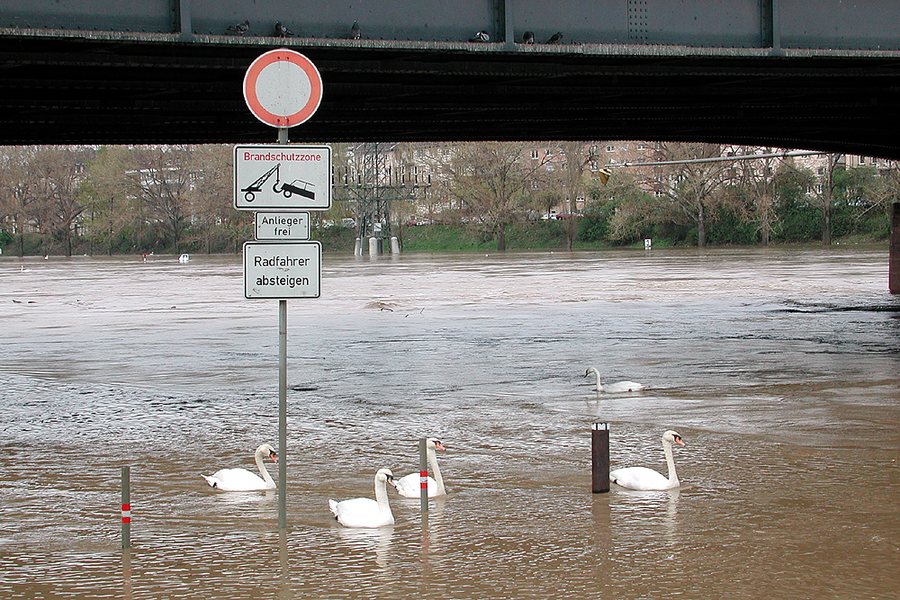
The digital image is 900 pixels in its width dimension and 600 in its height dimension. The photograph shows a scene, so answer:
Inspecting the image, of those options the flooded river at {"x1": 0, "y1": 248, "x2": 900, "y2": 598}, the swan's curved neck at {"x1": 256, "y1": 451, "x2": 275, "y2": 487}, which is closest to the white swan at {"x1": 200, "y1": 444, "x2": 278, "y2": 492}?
the swan's curved neck at {"x1": 256, "y1": 451, "x2": 275, "y2": 487}

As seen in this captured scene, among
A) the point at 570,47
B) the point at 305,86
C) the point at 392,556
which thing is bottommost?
the point at 392,556

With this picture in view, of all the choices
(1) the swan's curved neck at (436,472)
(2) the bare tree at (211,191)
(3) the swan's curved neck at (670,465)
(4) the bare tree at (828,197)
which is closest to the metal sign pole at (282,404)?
(1) the swan's curved neck at (436,472)

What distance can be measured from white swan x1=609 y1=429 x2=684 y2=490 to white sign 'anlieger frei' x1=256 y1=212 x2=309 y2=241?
374cm

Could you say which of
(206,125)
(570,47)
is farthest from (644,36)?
(206,125)

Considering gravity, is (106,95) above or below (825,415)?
above

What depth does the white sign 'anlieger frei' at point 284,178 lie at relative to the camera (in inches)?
372

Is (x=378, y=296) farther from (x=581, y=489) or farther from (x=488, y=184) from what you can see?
(x=488, y=184)

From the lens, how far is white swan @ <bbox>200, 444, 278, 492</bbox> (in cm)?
1162

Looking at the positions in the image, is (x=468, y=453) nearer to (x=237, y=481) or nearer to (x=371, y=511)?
(x=237, y=481)

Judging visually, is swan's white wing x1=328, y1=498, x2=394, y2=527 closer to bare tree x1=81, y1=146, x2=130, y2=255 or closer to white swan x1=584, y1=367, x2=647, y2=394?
white swan x1=584, y1=367, x2=647, y2=394

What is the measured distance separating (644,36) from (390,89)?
5063 millimetres

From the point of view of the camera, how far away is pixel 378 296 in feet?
140

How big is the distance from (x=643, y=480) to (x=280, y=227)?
3957 mm

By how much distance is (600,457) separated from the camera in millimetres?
11281
